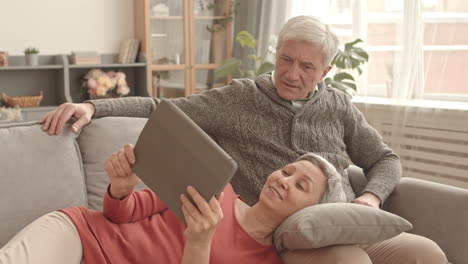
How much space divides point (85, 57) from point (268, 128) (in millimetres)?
2498

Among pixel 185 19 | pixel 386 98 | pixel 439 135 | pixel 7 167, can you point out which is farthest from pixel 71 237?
pixel 185 19

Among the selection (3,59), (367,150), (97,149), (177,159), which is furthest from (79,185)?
(3,59)

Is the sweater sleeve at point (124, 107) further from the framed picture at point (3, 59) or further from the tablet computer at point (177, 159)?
the framed picture at point (3, 59)

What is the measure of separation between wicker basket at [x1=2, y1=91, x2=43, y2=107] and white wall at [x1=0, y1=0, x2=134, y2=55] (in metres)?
0.39

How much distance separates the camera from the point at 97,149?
1.75 m

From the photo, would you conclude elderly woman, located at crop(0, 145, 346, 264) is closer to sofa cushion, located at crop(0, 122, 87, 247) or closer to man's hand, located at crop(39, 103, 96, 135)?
sofa cushion, located at crop(0, 122, 87, 247)

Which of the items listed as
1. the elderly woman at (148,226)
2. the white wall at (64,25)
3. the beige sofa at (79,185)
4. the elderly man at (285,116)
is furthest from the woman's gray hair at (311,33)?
the white wall at (64,25)

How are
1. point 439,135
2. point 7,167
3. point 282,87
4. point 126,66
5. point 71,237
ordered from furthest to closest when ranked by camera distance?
point 126,66 < point 439,135 < point 282,87 < point 7,167 < point 71,237

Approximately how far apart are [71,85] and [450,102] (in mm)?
2877

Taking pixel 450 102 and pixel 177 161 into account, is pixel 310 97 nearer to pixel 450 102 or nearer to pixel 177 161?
pixel 177 161

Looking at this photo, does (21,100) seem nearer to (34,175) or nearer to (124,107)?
(124,107)

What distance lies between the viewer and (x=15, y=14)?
12.5ft

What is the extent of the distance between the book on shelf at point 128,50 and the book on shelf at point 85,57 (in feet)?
0.72

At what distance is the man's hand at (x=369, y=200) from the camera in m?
1.74
